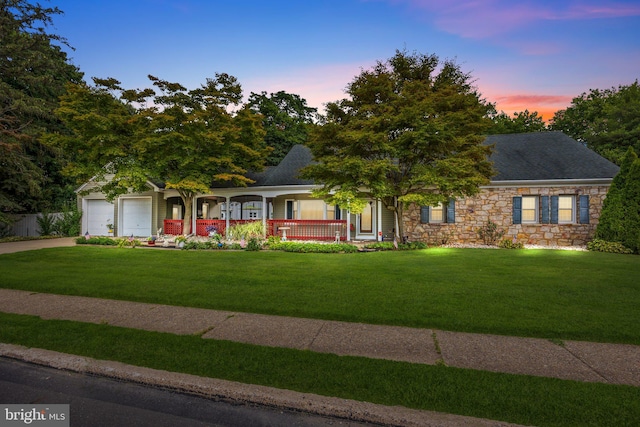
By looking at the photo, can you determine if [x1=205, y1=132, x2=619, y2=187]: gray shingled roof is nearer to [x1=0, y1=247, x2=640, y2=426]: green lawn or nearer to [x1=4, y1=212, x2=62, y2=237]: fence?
[x1=0, y1=247, x2=640, y2=426]: green lawn

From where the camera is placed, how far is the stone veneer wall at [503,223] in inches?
558

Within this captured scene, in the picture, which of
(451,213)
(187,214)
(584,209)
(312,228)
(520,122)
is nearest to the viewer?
(584,209)

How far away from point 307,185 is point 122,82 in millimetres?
10358

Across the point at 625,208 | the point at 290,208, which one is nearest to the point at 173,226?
the point at 290,208

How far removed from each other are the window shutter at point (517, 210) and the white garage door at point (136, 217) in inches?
791

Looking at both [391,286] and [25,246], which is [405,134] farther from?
[25,246]

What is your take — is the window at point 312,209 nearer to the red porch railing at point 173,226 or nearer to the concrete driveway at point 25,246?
the red porch railing at point 173,226

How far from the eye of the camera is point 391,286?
6777 millimetres

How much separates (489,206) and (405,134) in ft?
21.1

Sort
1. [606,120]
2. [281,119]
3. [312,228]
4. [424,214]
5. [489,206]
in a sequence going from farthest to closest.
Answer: [281,119], [606,120], [312,228], [424,214], [489,206]

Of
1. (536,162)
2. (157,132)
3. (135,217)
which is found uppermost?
(157,132)

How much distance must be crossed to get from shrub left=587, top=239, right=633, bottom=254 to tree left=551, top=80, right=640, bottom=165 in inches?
507

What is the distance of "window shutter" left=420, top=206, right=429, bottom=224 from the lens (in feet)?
51.1

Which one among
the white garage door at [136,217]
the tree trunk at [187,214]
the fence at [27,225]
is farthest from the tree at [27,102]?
the tree trunk at [187,214]
